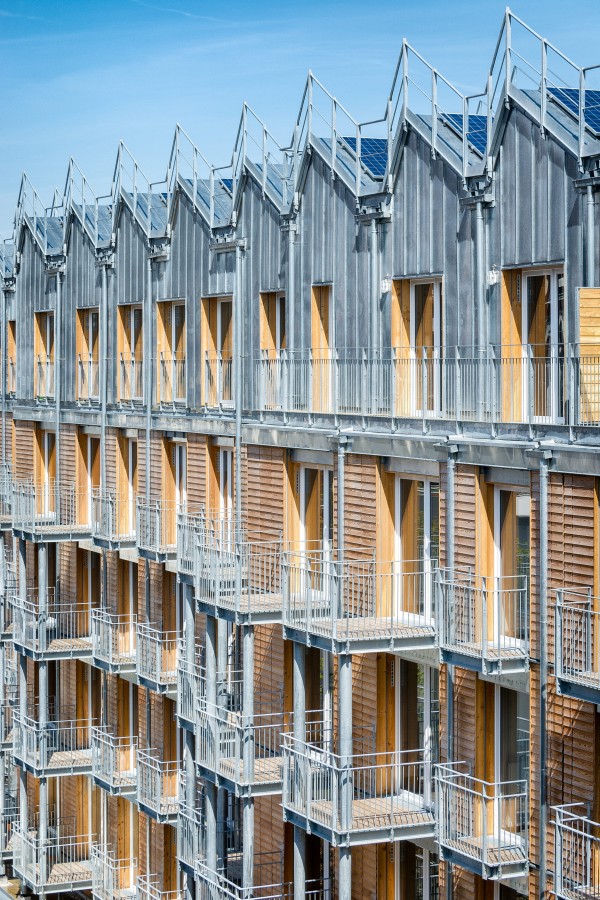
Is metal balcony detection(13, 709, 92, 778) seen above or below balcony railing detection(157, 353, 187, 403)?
below

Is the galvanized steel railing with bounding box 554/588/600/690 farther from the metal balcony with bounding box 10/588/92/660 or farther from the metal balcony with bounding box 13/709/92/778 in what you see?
the metal balcony with bounding box 10/588/92/660

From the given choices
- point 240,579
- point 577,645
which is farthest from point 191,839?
point 577,645

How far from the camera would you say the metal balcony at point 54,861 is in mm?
36812

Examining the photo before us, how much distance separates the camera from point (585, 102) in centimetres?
2311

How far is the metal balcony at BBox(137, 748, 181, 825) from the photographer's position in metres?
32.8

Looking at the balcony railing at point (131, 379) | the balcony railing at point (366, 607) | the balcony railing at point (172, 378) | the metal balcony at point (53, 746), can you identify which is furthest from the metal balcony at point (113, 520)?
the balcony railing at point (366, 607)

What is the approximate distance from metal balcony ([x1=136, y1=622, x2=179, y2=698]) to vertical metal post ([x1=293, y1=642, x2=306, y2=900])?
281 inches

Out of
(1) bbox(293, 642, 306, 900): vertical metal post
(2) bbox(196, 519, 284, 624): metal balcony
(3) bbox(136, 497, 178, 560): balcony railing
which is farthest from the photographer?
(3) bbox(136, 497, 178, 560): balcony railing

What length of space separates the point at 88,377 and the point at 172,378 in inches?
195

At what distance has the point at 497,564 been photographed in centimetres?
2380

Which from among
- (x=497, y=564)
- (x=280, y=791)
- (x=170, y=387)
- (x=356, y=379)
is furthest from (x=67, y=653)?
(x=497, y=564)

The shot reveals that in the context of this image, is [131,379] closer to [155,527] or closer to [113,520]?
[113,520]

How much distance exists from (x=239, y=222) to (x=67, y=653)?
11609mm


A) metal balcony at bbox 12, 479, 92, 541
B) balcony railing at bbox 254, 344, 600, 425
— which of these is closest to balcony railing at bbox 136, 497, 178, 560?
metal balcony at bbox 12, 479, 92, 541
